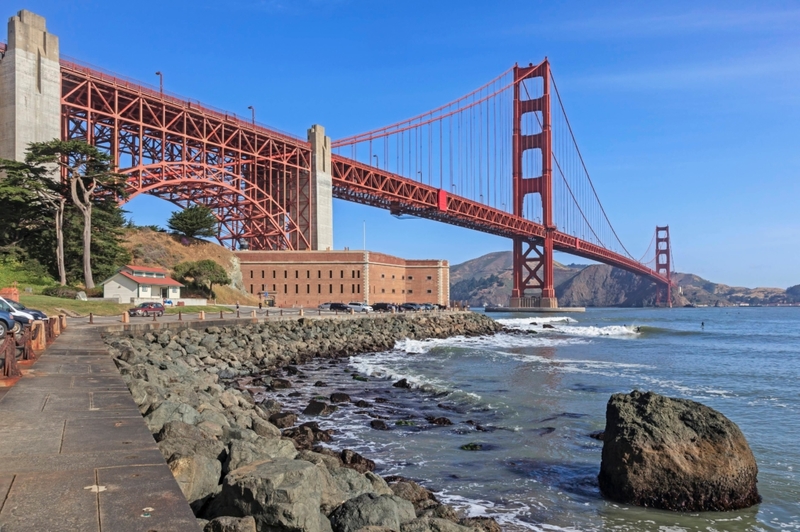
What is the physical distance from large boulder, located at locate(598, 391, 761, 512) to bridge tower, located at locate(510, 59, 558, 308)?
94.4m

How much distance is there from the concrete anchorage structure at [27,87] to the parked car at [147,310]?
1797 centimetres

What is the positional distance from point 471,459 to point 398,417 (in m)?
4.49

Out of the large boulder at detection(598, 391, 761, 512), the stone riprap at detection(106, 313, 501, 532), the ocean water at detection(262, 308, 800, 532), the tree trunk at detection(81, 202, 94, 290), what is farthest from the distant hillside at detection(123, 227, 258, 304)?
the large boulder at detection(598, 391, 761, 512)

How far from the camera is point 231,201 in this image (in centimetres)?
7669

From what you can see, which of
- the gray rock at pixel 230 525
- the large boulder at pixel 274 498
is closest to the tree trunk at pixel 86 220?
the large boulder at pixel 274 498

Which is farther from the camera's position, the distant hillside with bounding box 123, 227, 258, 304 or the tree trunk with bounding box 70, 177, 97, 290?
the distant hillside with bounding box 123, 227, 258, 304

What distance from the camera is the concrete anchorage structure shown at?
1869 inches

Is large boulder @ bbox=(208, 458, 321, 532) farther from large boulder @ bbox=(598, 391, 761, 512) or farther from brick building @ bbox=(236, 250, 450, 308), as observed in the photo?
brick building @ bbox=(236, 250, 450, 308)

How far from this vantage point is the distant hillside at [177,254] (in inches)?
2324

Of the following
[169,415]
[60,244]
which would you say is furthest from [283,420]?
[60,244]

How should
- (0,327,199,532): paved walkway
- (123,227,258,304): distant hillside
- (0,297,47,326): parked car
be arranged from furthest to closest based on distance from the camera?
(123,227,258,304): distant hillside → (0,297,47,326): parked car → (0,327,199,532): paved walkway

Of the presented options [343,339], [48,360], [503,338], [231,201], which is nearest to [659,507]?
[48,360]

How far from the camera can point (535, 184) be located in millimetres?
108438

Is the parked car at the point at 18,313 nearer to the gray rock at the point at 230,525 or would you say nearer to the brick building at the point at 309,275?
the gray rock at the point at 230,525
